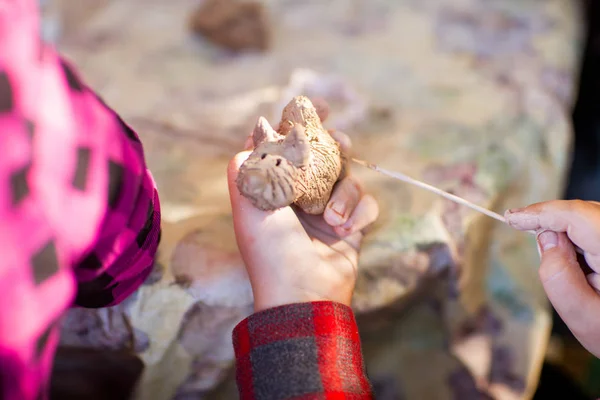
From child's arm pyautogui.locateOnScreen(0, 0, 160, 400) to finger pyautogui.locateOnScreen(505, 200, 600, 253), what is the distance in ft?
1.49

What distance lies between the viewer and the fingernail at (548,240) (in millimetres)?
628

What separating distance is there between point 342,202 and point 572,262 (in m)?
0.28

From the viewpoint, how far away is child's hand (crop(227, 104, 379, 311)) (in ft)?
2.05

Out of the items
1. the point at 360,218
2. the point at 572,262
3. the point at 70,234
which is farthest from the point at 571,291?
the point at 70,234

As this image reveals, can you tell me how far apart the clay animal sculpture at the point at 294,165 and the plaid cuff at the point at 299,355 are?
13cm

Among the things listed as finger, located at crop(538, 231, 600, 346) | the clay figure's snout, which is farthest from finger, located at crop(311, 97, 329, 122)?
finger, located at crop(538, 231, 600, 346)

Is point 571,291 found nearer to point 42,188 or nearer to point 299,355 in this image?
point 299,355

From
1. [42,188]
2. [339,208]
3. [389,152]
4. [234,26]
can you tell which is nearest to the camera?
[42,188]

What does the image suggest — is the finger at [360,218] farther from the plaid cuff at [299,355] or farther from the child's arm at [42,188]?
the child's arm at [42,188]

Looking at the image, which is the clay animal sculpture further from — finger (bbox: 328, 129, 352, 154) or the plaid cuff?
the plaid cuff

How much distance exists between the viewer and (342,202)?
0.70 metres

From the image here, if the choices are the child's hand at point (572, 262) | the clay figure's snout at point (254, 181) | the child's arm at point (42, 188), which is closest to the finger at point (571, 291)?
the child's hand at point (572, 262)

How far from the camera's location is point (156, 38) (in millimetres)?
1180

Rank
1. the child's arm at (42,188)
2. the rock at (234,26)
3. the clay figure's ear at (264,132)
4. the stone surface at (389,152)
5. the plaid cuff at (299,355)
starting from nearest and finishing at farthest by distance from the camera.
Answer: the child's arm at (42,188)
the plaid cuff at (299,355)
the clay figure's ear at (264,132)
the stone surface at (389,152)
the rock at (234,26)
